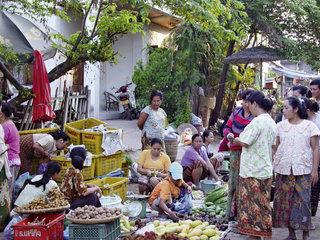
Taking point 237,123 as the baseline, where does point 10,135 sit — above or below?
below

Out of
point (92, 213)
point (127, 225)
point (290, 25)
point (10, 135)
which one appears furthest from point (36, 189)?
point (290, 25)

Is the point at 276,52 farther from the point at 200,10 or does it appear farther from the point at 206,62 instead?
the point at 200,10

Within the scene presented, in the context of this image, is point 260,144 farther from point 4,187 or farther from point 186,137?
point 186,137

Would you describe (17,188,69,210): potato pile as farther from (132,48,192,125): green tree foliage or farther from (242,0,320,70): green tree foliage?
(242,0,320,70): green tree foliage

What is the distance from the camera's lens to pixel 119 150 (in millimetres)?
7527

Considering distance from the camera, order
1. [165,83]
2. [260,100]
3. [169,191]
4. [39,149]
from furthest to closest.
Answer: [165,83], [39,149], [169,191], [260,100]

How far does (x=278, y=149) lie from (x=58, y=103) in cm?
553

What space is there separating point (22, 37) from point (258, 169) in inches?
248

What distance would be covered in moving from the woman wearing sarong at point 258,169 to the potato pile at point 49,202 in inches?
87.4

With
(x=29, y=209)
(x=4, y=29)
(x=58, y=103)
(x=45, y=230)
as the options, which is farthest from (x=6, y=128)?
(x=4, y=29)

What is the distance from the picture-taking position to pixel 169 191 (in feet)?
19.4

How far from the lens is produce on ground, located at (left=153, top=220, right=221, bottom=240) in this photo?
5.01 meters

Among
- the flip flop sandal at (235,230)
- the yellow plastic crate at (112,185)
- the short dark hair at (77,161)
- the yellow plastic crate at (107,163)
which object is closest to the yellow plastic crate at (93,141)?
the yellow plastic crate at (107,163)

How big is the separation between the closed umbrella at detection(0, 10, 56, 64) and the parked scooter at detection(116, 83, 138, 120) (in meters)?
6.13
